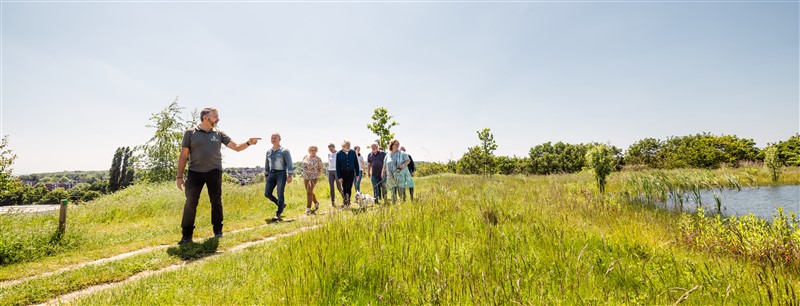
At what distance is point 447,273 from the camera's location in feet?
9.04

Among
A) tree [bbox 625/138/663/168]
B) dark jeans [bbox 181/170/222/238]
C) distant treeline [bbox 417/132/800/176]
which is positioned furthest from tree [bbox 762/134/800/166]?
dark jeans [bbox 181/170/222/238]

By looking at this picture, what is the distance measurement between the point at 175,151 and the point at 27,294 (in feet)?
93.7

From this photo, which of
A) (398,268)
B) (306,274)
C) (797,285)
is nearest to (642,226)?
(797,285)

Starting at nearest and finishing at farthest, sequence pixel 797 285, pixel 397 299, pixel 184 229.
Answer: pixel 397 299, pixel 797 285, pixel 184 229

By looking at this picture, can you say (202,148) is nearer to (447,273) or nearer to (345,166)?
(345,166)

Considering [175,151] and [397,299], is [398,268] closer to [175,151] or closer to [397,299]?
[397,299]

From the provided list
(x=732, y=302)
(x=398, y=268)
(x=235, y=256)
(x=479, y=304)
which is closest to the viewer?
(x=479, y=304)

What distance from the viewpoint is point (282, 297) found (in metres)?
2.52

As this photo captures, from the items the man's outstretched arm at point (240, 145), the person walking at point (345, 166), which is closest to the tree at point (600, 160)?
the person walking at point (345, 166)

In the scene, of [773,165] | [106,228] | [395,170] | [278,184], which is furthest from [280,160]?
[773,165]

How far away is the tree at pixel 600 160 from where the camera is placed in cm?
1497

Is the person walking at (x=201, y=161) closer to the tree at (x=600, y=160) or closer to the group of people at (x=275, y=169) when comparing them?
the group of people at (x=275, y=169)

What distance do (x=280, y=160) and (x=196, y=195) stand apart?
2834 mm

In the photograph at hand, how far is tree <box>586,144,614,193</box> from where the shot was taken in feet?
49.1
